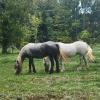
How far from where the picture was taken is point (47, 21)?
70250 mm

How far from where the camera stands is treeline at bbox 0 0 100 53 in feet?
128

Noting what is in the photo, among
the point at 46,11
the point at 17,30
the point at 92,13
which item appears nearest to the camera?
the point at 17,30

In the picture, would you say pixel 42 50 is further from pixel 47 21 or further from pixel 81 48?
pixel 47 21

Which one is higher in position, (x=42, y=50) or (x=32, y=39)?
(x=42, y=50)

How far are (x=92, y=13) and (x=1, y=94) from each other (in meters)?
74.3

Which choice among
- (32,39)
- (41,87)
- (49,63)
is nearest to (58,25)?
(32,39)

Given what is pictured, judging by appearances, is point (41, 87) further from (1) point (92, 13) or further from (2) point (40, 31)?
(1) point (92, 13)

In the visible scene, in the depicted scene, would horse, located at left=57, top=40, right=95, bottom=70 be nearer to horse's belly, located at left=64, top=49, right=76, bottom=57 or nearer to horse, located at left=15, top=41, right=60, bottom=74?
horse's belly, located at left=64, top=49, right=76, bottom=57

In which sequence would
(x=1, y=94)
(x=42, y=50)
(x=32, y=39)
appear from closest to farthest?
(x=1, y=94) → (x=42, y=50) → (x=32, y=39)

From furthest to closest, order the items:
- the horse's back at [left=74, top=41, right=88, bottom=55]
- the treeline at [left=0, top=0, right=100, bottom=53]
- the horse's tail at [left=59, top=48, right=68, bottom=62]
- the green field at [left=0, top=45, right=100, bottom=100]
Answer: the treeline at [left=0, top=0, right=100, bottom=53]
the horse's back at [left=74, top=41, right=88, bottom=55]
the horse's tail at [left=59, top=48, right=68, bottom=62]
the green field at [left=0, top=45, right=100, bottom=100]

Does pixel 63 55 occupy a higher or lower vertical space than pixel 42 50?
lower

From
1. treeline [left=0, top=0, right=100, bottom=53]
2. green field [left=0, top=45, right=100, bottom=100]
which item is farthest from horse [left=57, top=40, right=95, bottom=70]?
treeline [left=0, top=0, right=100, bottom=53]

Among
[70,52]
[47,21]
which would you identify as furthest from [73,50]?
[47,21]

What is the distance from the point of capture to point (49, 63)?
19906 millimetres
